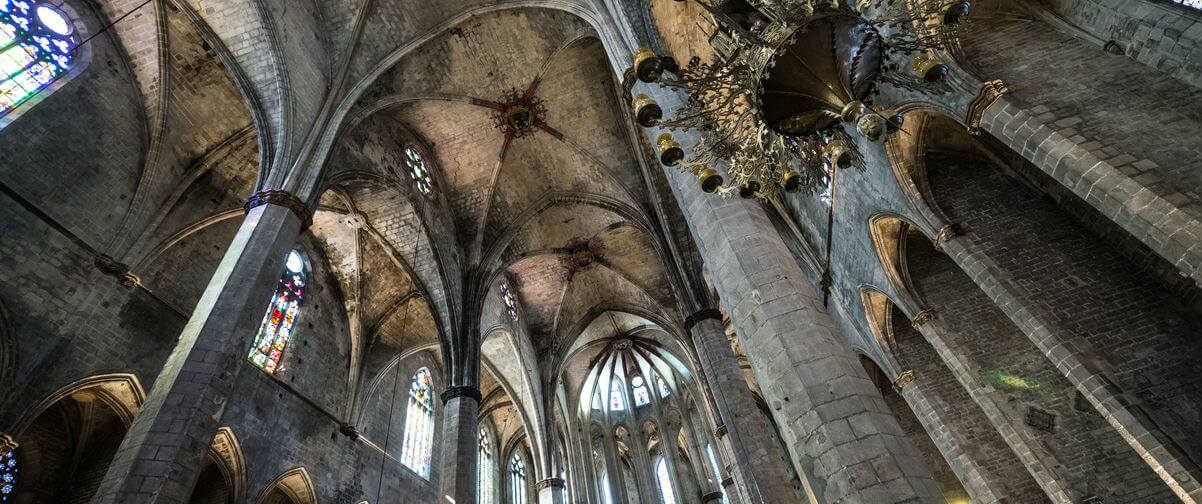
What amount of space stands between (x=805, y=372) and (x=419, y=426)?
48.1ft

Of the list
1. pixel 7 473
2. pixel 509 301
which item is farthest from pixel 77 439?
pixel 509 301

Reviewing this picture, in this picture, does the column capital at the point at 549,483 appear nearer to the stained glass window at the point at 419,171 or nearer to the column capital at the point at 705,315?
the column capital at the point at 705,315

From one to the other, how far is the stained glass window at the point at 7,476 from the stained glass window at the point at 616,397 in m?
16.5

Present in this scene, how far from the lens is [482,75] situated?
12.7 metres

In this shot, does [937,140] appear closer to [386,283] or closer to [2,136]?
[386,283]

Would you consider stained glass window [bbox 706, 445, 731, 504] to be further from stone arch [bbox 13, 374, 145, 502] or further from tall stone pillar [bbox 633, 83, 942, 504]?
tall stone pillar [bbox 633, 83, 942, 504]

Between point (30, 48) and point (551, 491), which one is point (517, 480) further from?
point (30, 48)

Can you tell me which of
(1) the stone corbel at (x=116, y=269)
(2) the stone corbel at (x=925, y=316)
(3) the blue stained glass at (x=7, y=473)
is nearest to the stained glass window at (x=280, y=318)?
(1) the stone corbel at (x=116, y=269)

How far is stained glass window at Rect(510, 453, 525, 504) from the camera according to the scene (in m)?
20.7

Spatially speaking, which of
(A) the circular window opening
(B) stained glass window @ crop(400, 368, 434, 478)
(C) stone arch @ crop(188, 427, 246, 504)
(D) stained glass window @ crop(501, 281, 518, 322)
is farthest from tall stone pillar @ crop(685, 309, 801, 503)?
(A) the circular window opening

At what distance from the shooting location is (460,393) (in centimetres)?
1187

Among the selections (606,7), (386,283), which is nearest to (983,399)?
(606,7)

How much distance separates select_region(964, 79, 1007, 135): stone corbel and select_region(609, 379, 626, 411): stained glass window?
17267 mm

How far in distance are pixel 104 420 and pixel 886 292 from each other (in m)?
14.1
